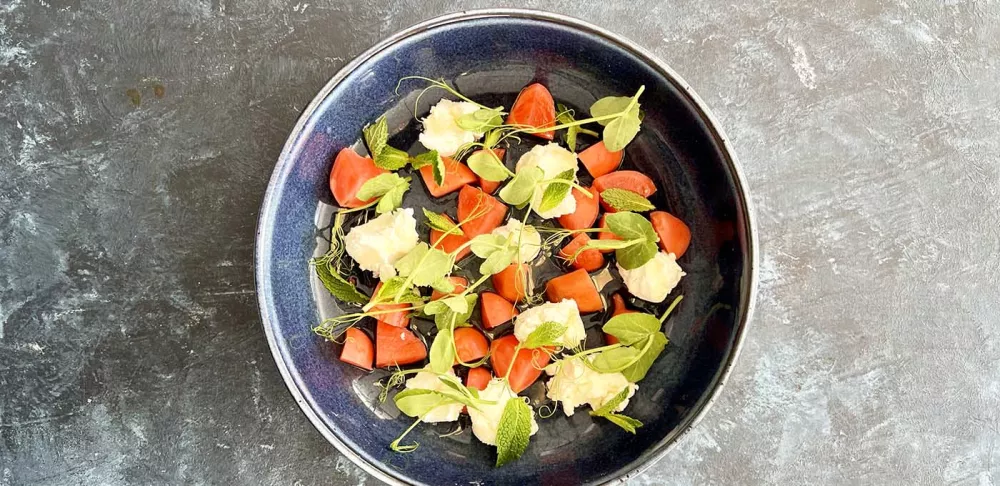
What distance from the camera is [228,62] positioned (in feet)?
3.69

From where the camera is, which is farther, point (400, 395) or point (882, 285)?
point (882, 285)

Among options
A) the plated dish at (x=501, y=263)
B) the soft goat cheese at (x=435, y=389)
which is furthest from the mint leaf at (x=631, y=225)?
the soft goat cheese at (x=435, y=389)

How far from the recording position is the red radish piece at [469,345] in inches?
41.0

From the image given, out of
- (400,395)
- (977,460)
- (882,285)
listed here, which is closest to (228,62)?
(400,395)

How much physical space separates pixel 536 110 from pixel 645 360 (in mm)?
406

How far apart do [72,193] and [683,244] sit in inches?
38.5

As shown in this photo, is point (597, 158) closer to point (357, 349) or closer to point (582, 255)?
point (582, 255)

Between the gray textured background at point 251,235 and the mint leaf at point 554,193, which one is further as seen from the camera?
the gray textured background at point 251,235

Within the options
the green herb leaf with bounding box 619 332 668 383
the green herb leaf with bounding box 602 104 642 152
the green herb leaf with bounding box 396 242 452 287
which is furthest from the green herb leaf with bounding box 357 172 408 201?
the green herb leaf with bounding box 619 332 668 383

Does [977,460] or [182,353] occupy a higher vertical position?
[182,353]

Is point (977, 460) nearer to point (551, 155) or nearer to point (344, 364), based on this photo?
point (551, 155)

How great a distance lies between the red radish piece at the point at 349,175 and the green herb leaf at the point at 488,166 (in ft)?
0.50

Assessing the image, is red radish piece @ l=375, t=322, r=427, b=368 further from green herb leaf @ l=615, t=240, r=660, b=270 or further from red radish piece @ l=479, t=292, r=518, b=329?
green herb leaf @ l=615, t=240, r=660, b=270

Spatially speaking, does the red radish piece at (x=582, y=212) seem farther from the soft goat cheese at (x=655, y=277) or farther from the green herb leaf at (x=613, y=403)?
the green herb leaf at (x=613, y=403)
